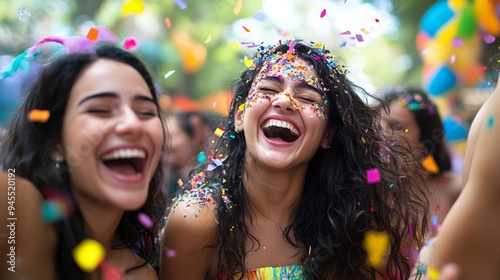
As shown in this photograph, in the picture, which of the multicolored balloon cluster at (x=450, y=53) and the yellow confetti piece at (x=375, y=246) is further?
the multicolored balloon cluster at (x=450, y=53)

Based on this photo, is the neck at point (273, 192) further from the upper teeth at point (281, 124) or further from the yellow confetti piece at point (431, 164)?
the yellow confetti piece at point (431, 164)

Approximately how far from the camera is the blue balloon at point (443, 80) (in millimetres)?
7465

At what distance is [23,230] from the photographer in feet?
7.23

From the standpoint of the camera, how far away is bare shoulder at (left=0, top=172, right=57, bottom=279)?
7.18 ft

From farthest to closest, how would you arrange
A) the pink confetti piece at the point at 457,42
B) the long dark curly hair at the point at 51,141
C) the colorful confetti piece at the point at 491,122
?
the pink confetti piece at the point at 457,42 → the long dark curly hair at the point at 51,141 → the colorful confetti piece at the point at 491,122

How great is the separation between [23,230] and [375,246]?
1.66m

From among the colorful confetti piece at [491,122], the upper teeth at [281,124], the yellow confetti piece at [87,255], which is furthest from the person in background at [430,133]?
the yellow confetti piece at [87,255]

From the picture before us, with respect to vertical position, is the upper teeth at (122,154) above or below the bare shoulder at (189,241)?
above

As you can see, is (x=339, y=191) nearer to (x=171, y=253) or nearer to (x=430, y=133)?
(x=171, y=253)

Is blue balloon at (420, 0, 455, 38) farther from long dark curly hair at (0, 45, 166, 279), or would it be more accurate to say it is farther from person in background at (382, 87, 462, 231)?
long dark curly hair at (0, 45, 166, 279)

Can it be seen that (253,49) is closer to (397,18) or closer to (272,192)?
(272,192)

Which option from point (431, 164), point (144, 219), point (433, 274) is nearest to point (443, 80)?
point (431, 164)

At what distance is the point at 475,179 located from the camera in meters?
2.03

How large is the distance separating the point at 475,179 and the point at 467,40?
5.80 m
